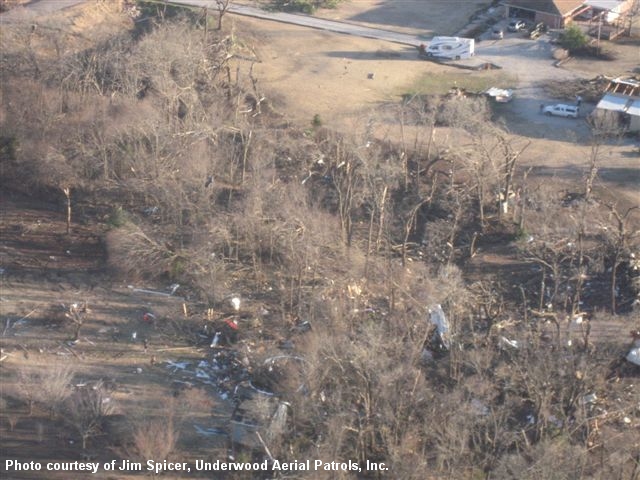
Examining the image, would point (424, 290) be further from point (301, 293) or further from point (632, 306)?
point (632, 306)

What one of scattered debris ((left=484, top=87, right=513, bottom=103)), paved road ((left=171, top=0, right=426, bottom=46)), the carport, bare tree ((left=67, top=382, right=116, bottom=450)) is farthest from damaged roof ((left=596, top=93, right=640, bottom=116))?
bare tree ((left=67, top=382, right=116, bottom=450))

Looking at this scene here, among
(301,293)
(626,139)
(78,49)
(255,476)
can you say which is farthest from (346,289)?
(78,49)

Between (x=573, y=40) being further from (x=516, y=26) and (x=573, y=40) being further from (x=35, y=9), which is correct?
(x=35, y=9)

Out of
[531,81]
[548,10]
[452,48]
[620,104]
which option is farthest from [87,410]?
[548,10]

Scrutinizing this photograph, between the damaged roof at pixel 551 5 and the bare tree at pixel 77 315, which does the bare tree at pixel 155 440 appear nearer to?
the bare tree at pixel 77 315

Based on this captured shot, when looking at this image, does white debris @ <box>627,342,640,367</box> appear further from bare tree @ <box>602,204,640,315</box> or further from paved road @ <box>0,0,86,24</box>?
paved road @ <box>0,0,86,24</box>

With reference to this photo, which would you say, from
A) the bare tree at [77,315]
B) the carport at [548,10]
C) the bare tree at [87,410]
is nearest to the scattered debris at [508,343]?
the bare tree at [87,410]
